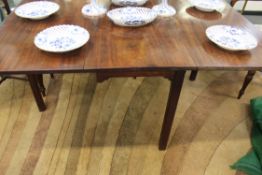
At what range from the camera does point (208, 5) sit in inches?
55.8

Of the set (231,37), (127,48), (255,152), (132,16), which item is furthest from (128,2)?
(255,152)

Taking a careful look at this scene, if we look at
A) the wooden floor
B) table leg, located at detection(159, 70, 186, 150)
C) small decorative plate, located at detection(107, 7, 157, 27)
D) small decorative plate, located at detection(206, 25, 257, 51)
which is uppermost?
small decorative plate, located at detection(206, 25, 257, 51)

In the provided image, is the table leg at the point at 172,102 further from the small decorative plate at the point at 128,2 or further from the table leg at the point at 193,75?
the table leg at the point at 193,75

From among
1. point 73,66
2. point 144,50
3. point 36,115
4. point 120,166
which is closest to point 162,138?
point 120,166

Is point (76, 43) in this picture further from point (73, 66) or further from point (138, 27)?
point (138, 27)

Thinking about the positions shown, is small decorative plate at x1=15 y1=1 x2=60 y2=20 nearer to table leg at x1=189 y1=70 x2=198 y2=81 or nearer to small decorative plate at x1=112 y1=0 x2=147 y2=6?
small decorative plate at x1=112 y1=0 x2=147 y2=6

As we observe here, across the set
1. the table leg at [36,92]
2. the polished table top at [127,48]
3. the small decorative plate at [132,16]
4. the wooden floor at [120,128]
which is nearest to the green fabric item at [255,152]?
the wooden floor at [120,128]

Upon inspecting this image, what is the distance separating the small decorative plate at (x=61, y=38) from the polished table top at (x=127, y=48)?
28 mm

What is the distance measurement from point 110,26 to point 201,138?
99 centimetres

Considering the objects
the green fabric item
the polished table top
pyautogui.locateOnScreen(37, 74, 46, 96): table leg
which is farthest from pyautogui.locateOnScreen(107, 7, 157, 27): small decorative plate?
the green fabric item

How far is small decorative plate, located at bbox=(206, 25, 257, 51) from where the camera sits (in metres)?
1.06

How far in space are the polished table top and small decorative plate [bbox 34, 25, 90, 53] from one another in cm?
3

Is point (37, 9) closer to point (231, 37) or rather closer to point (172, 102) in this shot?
point (172, 102)

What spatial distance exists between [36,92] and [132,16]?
0.88 meters
